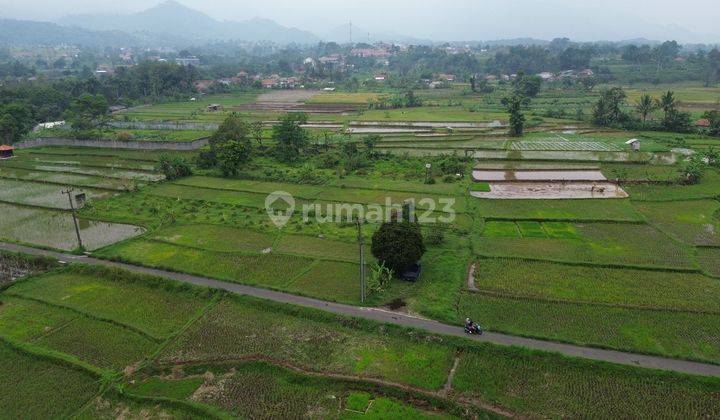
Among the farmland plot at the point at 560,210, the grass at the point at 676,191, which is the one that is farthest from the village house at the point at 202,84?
the grass at the point at 676,191

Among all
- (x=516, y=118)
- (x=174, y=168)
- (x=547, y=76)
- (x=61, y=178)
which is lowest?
(x=61, y=178)

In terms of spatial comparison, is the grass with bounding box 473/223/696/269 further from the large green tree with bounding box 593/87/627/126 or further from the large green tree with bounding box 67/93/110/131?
the large green tree with bounding box 67/93/110/131

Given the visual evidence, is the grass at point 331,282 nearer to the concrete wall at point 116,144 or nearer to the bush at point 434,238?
the bush at point 434,238

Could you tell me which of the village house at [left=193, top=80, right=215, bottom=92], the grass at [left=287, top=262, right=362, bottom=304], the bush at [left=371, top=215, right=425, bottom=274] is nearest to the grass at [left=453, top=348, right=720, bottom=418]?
the bush at [left=371, top=215, right=425, bottom=274]

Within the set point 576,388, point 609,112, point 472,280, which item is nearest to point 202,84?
point 609,112

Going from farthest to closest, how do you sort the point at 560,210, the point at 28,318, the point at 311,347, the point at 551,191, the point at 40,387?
the point at 551,191
the point at 560,210
the point at 28,318
the point at 311,347
the point at 40,387

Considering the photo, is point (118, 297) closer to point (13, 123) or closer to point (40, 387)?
point (40, 387)

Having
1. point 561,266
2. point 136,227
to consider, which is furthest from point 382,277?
point 136,227

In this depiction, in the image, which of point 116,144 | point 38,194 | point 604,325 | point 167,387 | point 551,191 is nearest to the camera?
point 167,387
